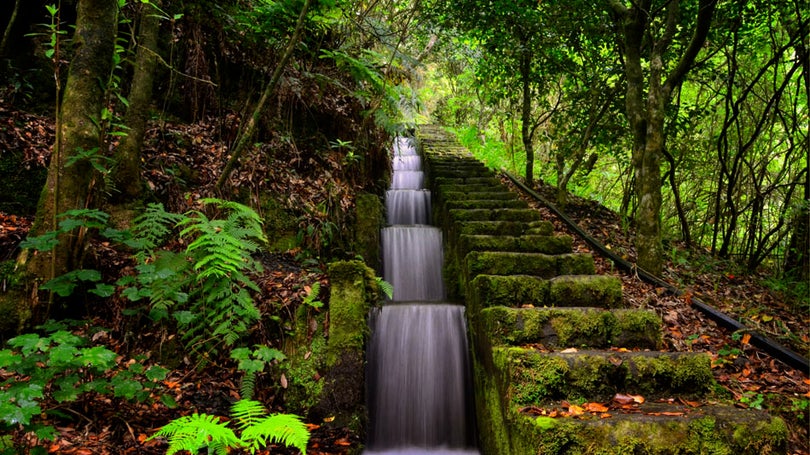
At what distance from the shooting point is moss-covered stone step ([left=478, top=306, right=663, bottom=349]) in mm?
3852

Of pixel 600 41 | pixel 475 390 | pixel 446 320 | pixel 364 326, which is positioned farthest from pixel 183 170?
pixel 600 41

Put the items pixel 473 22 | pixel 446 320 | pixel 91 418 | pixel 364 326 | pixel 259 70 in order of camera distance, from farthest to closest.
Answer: pixel 473 22 → pixel 259 70 → pixel 446 320 → pixel 364 326 → pixel 91 418

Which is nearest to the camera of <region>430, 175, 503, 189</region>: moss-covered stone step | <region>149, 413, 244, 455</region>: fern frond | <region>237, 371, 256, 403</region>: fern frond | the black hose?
<region>149, 413, 244, 455</region>: fern frond

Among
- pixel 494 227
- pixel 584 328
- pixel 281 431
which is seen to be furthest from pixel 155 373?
pixel 494 227

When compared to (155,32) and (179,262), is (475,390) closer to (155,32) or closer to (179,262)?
(179,262)

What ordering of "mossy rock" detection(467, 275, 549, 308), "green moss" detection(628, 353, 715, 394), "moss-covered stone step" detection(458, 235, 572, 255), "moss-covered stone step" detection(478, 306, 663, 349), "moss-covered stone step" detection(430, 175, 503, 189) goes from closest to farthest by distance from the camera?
"green moss" detection(628, 353, 715, 394)
"moss-covered stone step" detection(478, 306, 663, 349)
"mossy rock" detection(467, 275, 549, 308)
"moss-covered stone step" detection(458, 235, 572, 255)
"moss-covered stone step" detection(430, 175, 503, 189)

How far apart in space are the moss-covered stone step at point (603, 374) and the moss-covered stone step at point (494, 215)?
318cm

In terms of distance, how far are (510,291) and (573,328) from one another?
805 mm

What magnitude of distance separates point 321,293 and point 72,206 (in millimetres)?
2399

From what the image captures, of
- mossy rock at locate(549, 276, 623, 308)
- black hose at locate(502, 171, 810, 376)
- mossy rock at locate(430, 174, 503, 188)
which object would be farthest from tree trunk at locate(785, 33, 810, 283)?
mossy rock at locate(430, 174, 503, 188)

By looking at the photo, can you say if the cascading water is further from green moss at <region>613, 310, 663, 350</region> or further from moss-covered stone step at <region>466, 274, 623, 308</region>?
green moss at <region>613, 310, 663, 350</region>

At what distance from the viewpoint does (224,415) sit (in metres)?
3.49

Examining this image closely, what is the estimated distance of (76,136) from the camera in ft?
11.3

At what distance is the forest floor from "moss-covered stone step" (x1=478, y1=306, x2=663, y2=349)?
0.75m
